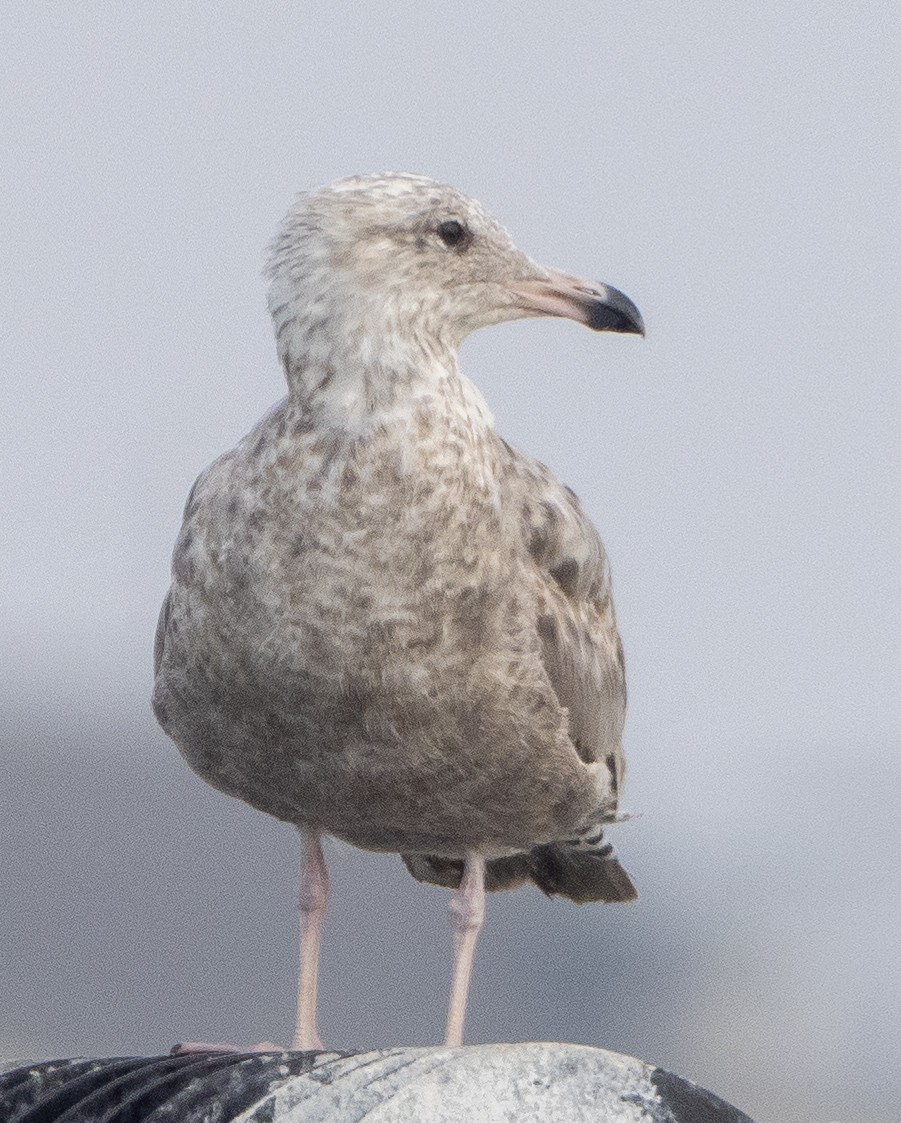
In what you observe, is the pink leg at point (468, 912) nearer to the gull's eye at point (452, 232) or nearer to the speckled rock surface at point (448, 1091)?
the speckled rock surface at point (448, 1091)

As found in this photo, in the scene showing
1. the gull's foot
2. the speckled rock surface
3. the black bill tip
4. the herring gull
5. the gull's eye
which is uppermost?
the gull's eye

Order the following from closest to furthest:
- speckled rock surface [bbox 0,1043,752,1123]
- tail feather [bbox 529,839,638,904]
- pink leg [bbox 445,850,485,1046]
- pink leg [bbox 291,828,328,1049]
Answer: speckled rock surface [bbox 0,1043,752,1123] < pink leg [bbox 445,850,485,1046] < pink leg [bbox 291,828,328,1049] < tail feather [bbox 529,839,638,904]

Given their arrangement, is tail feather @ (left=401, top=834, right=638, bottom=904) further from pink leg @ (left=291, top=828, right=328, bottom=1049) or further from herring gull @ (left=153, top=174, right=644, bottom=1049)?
herring gull @ (left=153, top=174, right=644, bottom=1049)

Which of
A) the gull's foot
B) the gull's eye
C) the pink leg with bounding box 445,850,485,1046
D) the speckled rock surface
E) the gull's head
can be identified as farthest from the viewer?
the pink leg with bounding box 445,850,485,1046

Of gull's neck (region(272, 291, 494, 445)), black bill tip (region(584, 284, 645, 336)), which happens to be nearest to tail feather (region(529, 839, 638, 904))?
black bill tip (region(584, 284, 645, 336))

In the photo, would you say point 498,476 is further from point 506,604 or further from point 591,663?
point 591,663

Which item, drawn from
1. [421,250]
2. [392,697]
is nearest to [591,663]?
[392,697]

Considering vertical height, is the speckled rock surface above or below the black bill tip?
below

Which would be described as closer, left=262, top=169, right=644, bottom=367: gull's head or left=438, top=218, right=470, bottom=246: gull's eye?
left=262, top=169, right=644, bottom=367: gull's head
